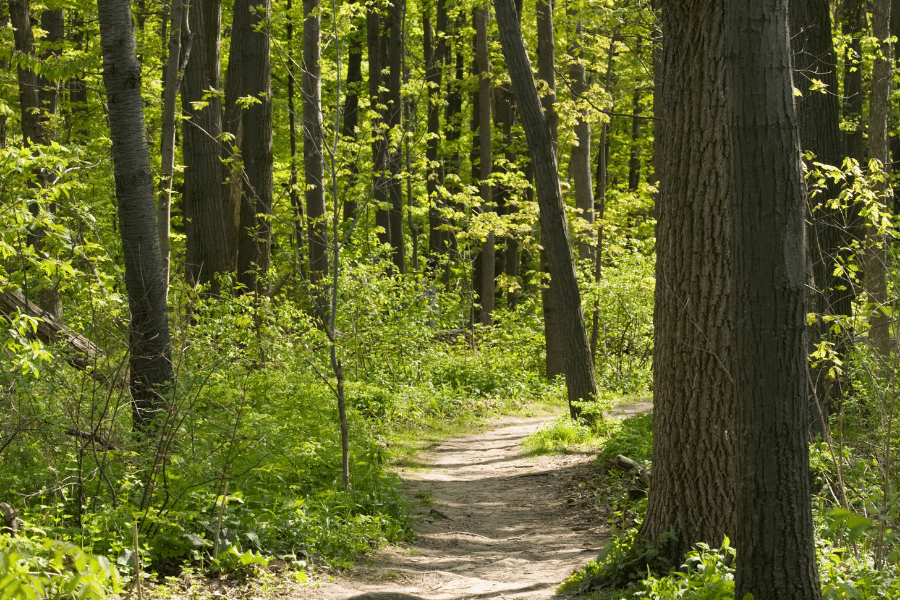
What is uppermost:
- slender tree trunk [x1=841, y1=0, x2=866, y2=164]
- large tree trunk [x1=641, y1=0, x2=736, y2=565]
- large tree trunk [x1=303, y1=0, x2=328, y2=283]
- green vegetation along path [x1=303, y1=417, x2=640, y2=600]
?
slender tree trunk [x1=841, y1=0, x2=866, y2=164]

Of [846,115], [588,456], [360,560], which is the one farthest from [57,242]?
[846,115]

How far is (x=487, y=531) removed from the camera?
6.64 metres

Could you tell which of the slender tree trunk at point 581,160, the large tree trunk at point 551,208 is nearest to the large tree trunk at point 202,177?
the large tree trunk at point 551,208

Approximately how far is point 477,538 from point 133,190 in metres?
4.20

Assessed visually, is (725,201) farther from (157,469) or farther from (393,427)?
(393,427)

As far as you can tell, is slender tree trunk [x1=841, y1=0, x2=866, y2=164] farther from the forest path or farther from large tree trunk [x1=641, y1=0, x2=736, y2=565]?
large tree trunk [x1=641, y1=0, x2=736, y2=565]

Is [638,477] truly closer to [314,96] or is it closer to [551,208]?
[551,208]

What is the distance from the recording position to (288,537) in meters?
5.30

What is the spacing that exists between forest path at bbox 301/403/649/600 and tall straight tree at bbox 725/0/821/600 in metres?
2.20

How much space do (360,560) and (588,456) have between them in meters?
4.21

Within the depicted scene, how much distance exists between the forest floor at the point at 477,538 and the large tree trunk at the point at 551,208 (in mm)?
1344

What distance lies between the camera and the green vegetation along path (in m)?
5.09

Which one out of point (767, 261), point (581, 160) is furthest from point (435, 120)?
point (767, 261)

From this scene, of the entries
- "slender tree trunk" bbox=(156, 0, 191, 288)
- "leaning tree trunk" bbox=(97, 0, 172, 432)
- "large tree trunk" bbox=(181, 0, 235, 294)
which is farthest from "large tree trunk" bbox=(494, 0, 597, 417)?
"leaning tree trunk" bbox=(97, 0, 172, 432)
